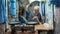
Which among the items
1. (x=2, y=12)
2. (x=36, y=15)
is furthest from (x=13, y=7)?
(x=36, y=15)

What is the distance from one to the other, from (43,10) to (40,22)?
0.15m

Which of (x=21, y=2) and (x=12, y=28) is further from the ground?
(x=21, y=2)

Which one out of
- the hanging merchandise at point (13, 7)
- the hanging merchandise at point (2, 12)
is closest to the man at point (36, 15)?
the hanging merchandise at point (13, 7)

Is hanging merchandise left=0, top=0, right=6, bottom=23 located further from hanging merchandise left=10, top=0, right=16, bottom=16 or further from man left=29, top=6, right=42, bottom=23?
man left=29, top=6, right=42, bottom=23

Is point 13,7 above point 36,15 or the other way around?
above

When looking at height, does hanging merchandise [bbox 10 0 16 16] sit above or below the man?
above

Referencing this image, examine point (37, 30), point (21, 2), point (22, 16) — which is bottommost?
point (37, 30)

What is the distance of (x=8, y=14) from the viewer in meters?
1.68

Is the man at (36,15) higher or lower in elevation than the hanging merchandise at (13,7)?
lower

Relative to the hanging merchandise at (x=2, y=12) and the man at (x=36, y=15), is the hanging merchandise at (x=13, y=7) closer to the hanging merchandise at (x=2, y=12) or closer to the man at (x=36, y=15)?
the hanging merchandise at (x=2, y=12)

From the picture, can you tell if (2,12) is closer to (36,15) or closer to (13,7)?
(13,7)

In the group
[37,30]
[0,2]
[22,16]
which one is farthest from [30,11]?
[0,2]

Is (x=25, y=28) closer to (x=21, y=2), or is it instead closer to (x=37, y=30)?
(x=37, y=30)

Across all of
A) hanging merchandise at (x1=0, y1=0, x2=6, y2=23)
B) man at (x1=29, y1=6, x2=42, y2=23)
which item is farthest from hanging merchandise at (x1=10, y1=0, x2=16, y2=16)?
man at (x1=29, y1=6, x2=42, y2=23)
